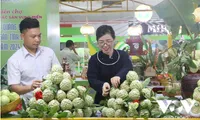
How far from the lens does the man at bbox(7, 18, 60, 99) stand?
346cm

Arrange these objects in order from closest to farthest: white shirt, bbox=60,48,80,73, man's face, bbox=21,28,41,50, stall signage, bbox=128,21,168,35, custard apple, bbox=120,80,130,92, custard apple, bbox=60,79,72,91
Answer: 1. custard apple, bbox=60,79,72,91
2. custard apple, bbox=120,80,130,92
3. man's face, bbox=21,28,41,50
4. white shirt, bbox=60,48,80,73
5. stall signage, bbox=128,21,168,35

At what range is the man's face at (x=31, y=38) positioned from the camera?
3.60 meters

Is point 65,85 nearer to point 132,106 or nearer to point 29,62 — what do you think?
point 132,106

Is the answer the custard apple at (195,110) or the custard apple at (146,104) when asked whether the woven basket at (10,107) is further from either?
the custard apple at (195,110)

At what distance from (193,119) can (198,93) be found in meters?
0.22

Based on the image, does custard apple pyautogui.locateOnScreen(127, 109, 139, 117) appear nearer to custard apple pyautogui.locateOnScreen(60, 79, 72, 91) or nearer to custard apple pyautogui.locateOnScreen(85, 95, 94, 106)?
custard apple pyautogui.locateOnScreen(85, 95, 94, 106)

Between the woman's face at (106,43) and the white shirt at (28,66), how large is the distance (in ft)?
2.51

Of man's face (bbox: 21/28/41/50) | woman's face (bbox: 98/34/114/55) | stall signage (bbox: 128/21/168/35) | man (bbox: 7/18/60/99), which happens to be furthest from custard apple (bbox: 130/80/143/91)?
stall signage (bbox: 128/21/168/35)

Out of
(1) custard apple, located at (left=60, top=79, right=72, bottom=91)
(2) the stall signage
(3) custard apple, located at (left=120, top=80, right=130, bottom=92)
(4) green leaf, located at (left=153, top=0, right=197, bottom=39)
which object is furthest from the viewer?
(2) the stall signage

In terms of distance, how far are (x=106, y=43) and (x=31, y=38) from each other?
3.05 ft

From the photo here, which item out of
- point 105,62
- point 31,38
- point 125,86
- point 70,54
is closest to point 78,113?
point 125,86

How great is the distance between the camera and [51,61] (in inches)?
146

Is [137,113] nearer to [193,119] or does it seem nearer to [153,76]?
[193,119]

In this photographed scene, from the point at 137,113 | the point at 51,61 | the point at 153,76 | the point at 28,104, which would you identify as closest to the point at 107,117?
the point at 137,113
